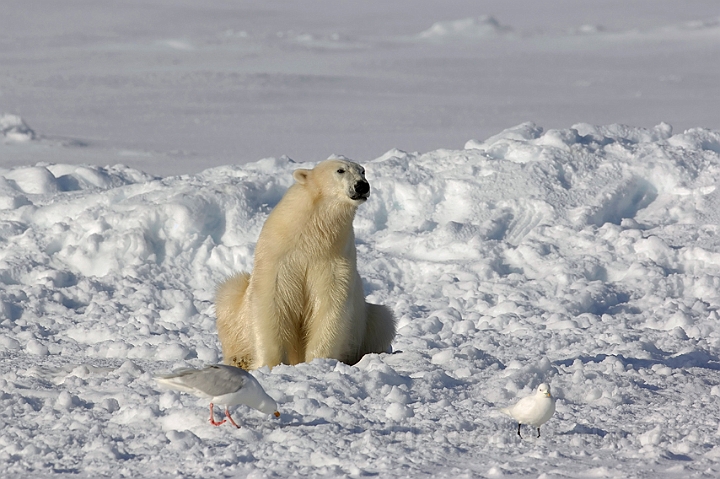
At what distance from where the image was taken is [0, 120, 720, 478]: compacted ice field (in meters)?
3.49

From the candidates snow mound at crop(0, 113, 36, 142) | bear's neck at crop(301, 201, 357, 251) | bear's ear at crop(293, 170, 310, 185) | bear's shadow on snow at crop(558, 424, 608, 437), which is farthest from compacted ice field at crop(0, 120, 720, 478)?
snow mound at crop(0, 113, 36, 142)

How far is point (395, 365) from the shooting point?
472cm

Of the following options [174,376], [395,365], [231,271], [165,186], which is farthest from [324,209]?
[165,186]

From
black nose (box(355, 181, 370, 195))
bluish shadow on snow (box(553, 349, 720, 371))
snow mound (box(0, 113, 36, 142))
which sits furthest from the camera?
snow mound (box(0, 113, 36, 142))

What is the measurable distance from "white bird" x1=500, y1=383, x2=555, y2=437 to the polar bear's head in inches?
67.5

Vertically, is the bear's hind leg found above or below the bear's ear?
below

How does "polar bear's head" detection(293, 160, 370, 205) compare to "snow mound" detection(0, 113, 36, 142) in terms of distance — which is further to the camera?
"snow mound" detection(0, 113, 36, 142)

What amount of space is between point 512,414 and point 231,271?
4268 mm

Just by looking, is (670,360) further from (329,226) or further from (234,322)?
(234,322)

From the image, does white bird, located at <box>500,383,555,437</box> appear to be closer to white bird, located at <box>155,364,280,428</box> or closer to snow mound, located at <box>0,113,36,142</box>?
white bird, located at <box>155,364,280,428</box>

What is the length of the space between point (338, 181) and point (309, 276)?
1.76ft

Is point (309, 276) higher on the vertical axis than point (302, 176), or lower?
lower

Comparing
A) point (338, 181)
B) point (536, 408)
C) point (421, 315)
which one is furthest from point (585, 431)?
point (421, 315)

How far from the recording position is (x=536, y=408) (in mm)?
3508
